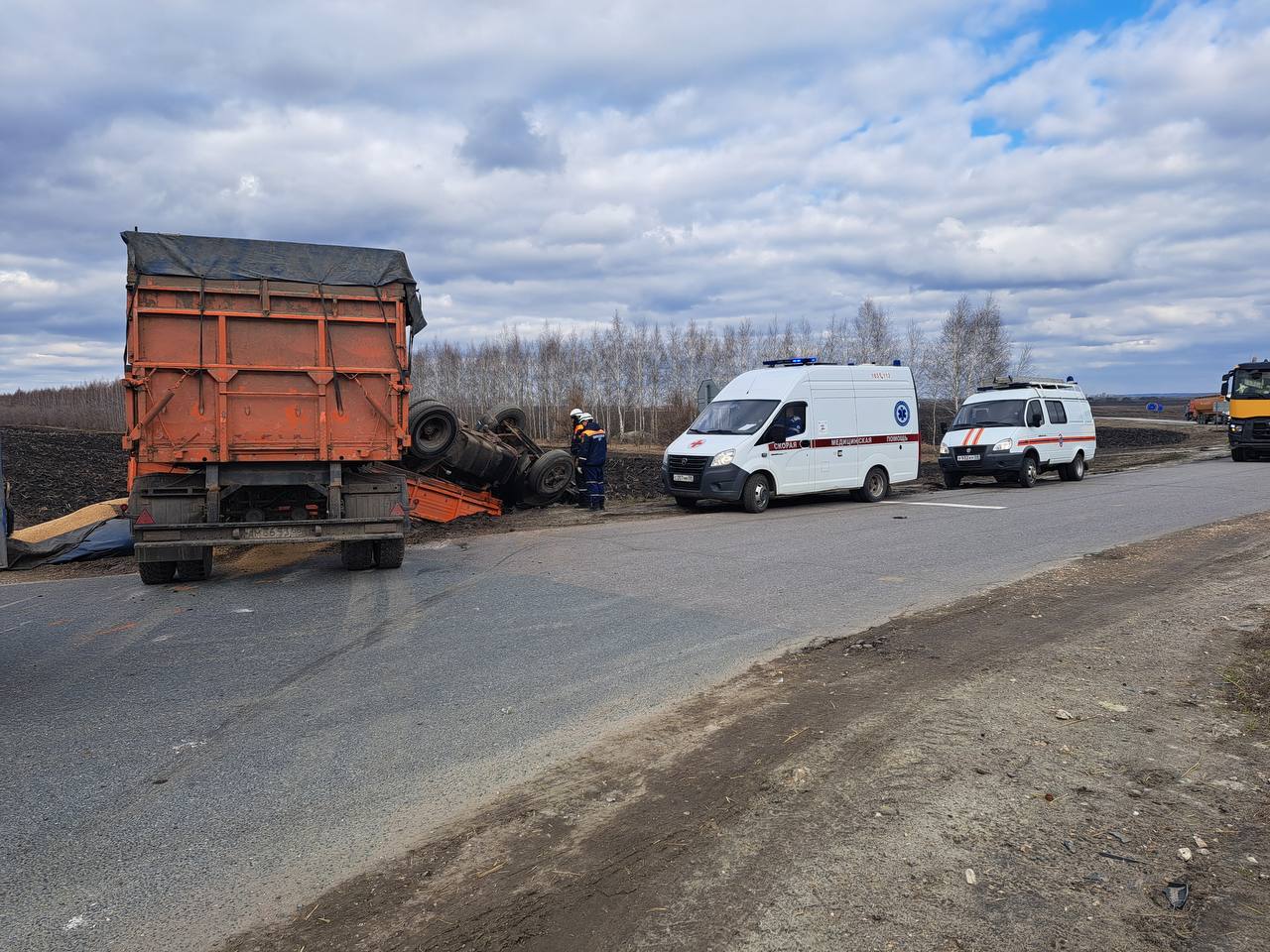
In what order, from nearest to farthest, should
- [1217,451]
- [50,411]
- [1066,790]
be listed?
[1066,790], [1217,451], [50,411]

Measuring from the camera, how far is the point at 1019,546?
11.2m

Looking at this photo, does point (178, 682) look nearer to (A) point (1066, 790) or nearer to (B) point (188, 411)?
(B) point (188, 411)

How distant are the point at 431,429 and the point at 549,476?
2.81 meters

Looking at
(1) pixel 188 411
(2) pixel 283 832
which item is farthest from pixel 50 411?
Answer: (2) pixel 283 832

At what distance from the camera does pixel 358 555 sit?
1020cm

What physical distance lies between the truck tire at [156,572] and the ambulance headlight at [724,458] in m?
8.82

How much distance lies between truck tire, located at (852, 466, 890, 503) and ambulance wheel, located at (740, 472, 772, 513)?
2641mm

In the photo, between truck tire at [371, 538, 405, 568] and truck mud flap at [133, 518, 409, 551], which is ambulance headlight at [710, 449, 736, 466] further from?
truck mud flap at [133, 518, 409, 551]

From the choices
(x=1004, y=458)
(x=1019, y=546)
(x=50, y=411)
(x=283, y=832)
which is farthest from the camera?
(x=50, y=411)

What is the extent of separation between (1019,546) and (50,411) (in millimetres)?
87678

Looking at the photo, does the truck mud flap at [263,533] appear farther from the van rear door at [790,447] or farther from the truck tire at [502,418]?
the van rear door at [790,447]

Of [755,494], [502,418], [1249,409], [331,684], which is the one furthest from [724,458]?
[1249,409]

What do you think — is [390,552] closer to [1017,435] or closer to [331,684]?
[331,684]

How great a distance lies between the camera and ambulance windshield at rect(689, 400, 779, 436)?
52.2 ft
